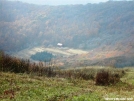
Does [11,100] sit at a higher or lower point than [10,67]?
lower

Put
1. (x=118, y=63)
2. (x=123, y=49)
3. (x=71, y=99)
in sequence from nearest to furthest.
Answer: (x=71, y=99) < (x=118, y=63) < (x=123, y=49)

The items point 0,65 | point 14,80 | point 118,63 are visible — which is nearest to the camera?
point 14,80

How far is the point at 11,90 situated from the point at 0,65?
16.1 metres

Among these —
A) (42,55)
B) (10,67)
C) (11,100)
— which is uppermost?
(42,55)

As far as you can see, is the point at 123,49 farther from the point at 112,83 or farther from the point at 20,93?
the point at 20,93

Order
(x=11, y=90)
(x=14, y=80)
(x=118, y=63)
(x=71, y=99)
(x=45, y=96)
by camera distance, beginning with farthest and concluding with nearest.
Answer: (x=118, y=63) → (x=14, y=80) → (x=11, y=90) → (x=45, y=96) → (x=71, y=99)

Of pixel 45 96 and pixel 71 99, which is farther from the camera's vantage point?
pixel 45 96

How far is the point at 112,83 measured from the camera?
3322cm

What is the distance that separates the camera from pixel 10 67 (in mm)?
38406

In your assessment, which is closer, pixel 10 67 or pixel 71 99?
pixel 71 99

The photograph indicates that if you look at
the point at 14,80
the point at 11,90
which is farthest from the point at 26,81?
the point at 11,90

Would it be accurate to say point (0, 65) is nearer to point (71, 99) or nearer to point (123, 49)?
point (71, 99)

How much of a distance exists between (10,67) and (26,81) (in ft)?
43.2

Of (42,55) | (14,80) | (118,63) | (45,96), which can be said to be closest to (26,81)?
(14,80)
